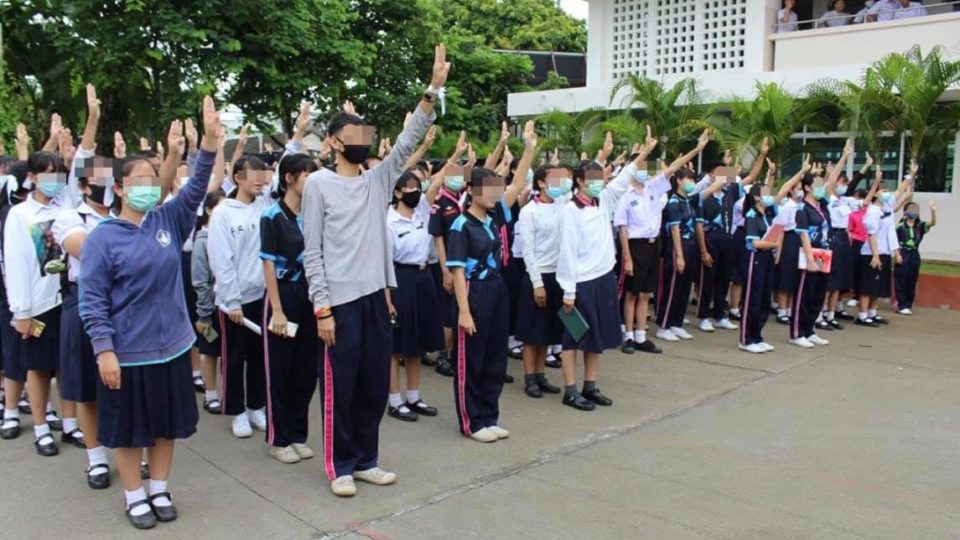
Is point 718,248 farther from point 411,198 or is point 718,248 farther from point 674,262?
point 411,198

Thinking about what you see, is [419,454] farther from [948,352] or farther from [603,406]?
[948,352]

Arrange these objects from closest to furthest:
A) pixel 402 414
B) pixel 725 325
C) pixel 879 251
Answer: pixel 402 414, pixel 725 325, pixel 879 251

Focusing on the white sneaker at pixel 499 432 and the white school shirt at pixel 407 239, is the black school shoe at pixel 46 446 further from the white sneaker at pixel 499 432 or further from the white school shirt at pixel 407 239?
the white sneaker at pixel 499 432

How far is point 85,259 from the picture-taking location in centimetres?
383

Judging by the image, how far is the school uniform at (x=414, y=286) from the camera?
603 centimetres

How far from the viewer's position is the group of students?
3963mm

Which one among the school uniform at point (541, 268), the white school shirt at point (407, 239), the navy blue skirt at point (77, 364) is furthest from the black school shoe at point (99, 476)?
the school uniform at point (541, 268)

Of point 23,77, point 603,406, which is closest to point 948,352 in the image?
point 603,406

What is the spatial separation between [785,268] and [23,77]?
13.2 m

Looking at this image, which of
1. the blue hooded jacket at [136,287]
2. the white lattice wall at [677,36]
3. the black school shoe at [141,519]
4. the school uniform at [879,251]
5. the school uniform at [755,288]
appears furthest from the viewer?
the white lattice wall at [677,36]

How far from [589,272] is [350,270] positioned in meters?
2.22

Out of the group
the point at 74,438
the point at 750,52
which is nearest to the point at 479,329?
the point at 74,438

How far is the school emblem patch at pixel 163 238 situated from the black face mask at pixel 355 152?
94 centimetres

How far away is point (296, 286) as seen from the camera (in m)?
4.87
